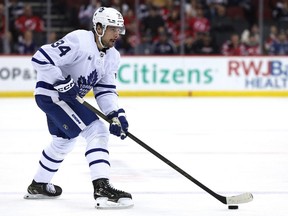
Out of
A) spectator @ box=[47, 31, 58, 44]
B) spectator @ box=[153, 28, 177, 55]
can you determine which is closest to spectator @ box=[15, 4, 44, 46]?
spectator @ box=[47, 31, 58, 44]

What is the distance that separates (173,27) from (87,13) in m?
1.40

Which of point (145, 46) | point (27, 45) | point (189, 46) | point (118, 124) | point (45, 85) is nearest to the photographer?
point (118, 124)

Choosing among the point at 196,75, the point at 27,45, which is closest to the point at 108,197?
the point at 196,75

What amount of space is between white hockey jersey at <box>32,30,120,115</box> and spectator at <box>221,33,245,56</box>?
29.7 feet

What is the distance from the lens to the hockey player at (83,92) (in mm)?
4691

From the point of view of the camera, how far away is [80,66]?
15.9ft

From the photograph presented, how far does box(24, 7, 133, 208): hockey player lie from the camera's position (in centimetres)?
469

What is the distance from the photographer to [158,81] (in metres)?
13.5

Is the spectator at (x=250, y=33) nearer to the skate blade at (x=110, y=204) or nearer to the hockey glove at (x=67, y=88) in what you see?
the hockey glove at (x=67, y=88)

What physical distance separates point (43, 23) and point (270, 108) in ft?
13.3

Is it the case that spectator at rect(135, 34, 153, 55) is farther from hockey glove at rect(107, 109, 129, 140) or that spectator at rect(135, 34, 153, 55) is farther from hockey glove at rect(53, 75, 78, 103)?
hockey glove at rect(53, 75, 78, 103)

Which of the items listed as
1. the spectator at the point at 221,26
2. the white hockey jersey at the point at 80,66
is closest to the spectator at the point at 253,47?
the spectator at the point at 221,26

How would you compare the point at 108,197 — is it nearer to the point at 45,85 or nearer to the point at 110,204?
the point at 110,204

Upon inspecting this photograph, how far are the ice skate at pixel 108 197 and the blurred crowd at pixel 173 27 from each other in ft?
29.4
